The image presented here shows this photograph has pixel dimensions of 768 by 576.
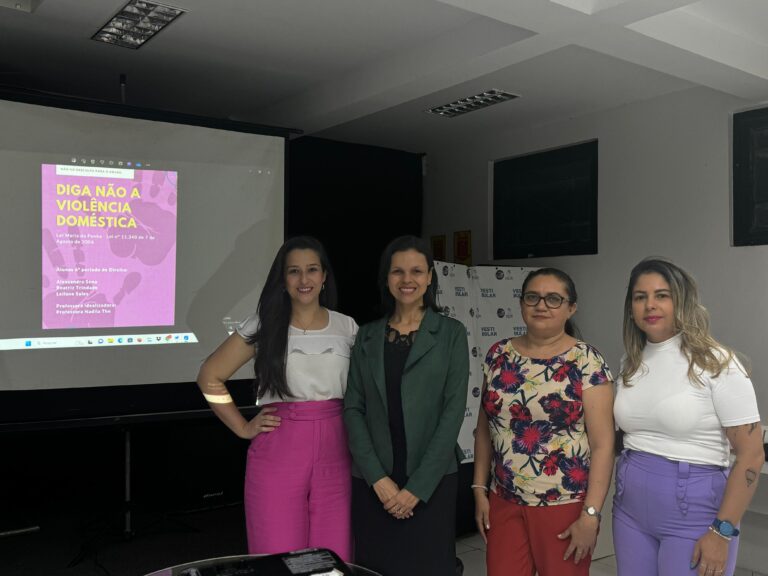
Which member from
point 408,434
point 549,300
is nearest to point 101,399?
point 408,434

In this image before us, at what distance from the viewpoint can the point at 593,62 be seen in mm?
3744

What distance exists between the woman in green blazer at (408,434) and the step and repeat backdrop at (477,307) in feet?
6.74

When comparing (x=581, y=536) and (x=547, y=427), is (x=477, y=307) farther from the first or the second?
(x=581, y=536)

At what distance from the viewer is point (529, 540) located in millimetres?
2045

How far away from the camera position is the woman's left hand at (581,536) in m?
1.97

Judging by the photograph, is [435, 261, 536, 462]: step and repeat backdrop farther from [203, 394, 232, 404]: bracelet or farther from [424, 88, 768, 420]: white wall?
[203, 394, 232, 404]: bracelet

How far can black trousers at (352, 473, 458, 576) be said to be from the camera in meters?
2.14

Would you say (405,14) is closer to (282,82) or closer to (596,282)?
(282,82)

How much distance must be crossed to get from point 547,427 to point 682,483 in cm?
37

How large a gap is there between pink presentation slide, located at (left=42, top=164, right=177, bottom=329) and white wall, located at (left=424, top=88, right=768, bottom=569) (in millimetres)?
2521

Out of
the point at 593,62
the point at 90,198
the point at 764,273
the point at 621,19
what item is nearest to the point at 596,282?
the point at 764,273

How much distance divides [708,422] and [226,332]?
109 inches

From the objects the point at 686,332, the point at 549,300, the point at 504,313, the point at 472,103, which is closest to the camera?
the point at 686,332

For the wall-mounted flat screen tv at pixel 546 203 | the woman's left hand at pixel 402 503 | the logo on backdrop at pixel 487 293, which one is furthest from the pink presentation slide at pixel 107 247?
the wall-mounted flat screen tv at pixel 546 203
